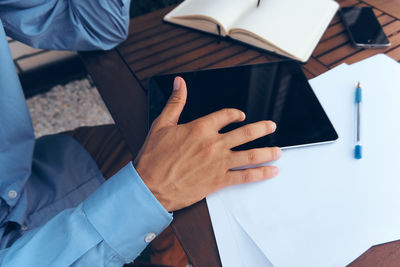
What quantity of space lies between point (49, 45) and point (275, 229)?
737 millimetres

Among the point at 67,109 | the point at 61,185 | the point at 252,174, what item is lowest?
the point at 67,109

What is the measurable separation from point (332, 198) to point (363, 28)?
1.64 ft

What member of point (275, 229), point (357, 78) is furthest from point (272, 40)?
point (275, 229)

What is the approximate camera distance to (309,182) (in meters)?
0.53

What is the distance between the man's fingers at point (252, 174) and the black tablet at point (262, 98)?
2.2 inches

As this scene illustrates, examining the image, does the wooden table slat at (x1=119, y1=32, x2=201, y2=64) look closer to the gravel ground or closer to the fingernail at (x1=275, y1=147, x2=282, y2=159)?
the fingernail at (x1=275, y1=147, x2=282, y2=159)

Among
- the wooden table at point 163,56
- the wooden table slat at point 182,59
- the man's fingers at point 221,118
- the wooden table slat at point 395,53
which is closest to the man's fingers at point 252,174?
the man's fingers at point 221,118

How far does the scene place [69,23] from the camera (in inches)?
29.8

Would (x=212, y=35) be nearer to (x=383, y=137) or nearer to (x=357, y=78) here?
(x=357, y=78)

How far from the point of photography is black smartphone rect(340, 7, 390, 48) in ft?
2.38

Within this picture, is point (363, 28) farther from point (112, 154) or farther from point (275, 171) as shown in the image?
point (112, 154)

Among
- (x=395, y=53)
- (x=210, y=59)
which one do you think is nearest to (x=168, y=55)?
(x=210, y=59)

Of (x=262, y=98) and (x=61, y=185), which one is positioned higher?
(x=262, y=98)

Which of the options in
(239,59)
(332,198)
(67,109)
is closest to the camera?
(332,198)
